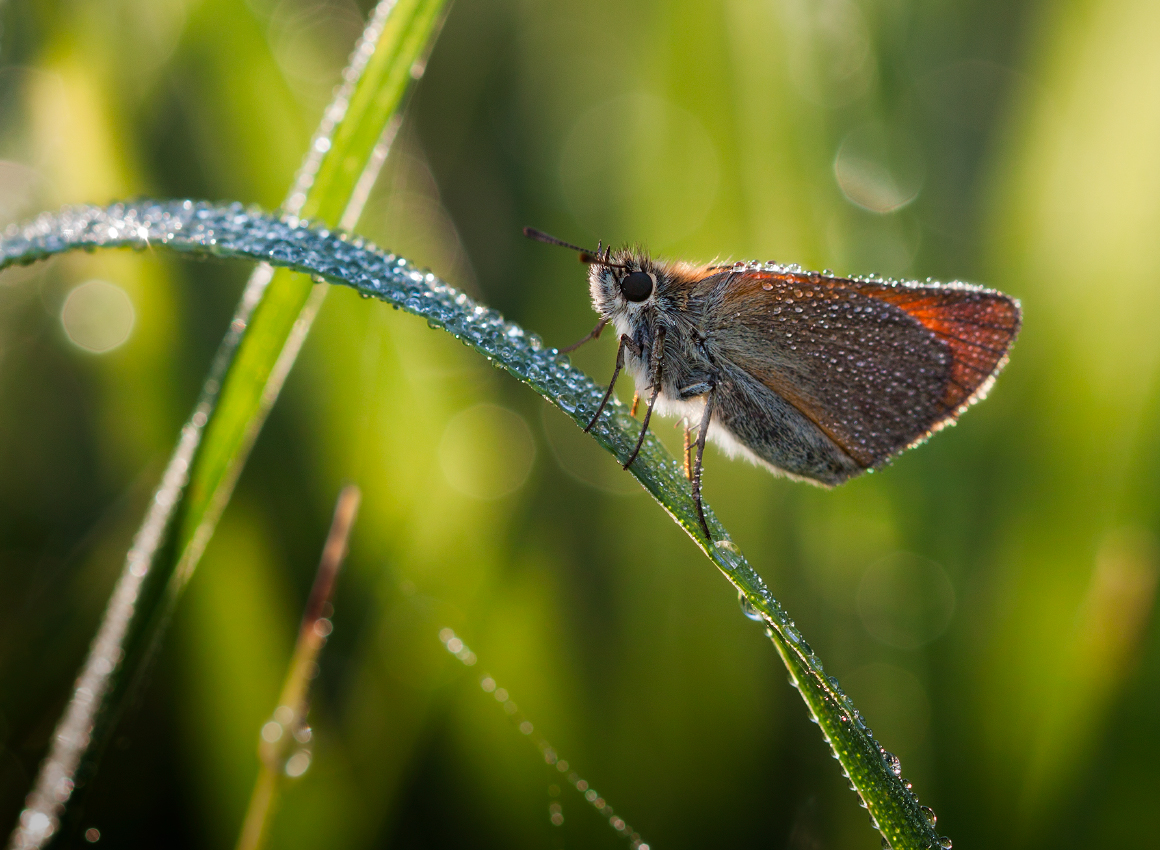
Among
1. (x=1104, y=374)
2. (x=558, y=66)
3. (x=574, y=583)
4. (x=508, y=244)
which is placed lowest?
(x=1104, y=374)

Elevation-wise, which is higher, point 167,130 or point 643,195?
point 167,130

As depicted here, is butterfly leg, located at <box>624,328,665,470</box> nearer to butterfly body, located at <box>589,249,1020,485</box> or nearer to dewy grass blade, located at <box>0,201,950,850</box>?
butterfly body, located at <box>589,249,1020,485</box>

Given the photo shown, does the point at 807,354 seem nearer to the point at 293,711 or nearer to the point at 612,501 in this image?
the point at 612,501

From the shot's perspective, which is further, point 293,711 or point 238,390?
point 293,711

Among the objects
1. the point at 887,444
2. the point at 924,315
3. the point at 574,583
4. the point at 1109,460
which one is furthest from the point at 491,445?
the point at 1109,460

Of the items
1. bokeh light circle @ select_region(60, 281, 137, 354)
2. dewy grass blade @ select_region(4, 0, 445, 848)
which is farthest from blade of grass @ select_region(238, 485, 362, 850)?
bokeh light circle @ select_region(60, 281, 137, 354)

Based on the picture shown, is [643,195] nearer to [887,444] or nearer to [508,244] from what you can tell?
[508,244]

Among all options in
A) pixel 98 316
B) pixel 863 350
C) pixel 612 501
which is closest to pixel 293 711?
pixel 612 501
